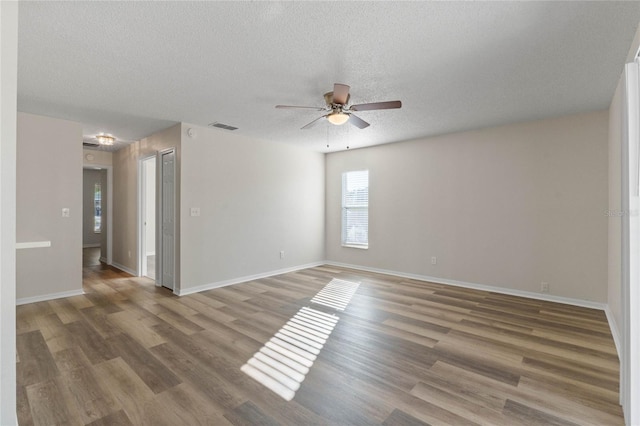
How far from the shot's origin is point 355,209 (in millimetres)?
6449

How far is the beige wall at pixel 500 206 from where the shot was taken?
12.9 ft

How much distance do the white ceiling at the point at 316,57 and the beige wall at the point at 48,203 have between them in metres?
0.36

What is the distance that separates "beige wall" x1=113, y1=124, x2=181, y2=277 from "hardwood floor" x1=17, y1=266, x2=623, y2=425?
1854 millimetres

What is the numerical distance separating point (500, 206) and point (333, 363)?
Result: 3.60 m

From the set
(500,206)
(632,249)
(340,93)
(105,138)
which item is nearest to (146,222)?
(105,138)

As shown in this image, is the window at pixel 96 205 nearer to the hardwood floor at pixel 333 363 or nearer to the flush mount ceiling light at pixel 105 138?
the flush mount ceiling light at pixel 105 138

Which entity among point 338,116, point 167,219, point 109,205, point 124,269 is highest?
point 338,116

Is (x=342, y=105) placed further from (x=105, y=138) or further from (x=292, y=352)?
(x=105, y=138)

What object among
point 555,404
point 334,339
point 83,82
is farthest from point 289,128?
point 555,404

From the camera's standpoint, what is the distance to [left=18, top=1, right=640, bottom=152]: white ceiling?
1.95m

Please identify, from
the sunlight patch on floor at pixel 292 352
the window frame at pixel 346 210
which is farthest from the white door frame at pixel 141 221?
the window frame at pixel 346 210

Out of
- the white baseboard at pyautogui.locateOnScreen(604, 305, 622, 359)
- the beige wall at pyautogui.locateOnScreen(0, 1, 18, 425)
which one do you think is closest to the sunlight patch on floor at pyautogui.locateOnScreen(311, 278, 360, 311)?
the white baseboard at pyautogui.locateOnScreen(604, 305, 622, 359)

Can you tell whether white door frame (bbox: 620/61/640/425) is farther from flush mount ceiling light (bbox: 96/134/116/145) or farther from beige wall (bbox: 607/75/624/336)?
flush mount ceiling light (bbox: 96/134/116/145)

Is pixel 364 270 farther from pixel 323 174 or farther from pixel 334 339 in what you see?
pixel 334 339
